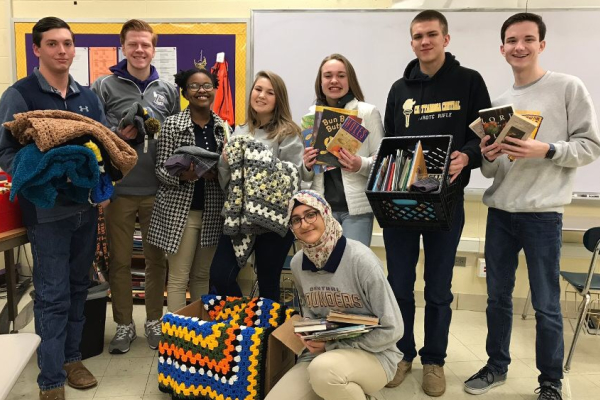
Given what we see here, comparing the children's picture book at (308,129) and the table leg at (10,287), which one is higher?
the children's picture book at (308,129)

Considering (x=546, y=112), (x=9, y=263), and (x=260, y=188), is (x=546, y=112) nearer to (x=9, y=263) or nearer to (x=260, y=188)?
(x=260, y=188)

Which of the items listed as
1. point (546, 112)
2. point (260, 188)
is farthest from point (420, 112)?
point (260, 188)

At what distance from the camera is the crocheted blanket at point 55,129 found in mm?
1792

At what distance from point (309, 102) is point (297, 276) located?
187 centimetres

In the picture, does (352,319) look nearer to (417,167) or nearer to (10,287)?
(417,167)

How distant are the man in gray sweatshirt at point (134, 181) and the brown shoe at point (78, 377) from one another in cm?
35

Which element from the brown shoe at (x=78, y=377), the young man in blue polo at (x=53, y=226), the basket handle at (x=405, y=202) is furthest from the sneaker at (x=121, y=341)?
the basket handle at (x=405, y=202)

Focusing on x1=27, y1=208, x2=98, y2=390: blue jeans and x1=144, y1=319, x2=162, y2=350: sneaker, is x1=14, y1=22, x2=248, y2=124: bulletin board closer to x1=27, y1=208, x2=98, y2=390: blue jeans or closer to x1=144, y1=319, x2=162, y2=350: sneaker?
x1=144, y1=319, x2=162, y2=350: sneaker

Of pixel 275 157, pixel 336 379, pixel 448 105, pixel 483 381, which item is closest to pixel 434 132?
pixel 448 105

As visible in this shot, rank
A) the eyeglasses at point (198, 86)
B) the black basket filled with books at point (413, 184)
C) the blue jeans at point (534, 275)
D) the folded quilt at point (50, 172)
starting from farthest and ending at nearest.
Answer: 1. the eyeglasses at point (198, 86)
2. the blue jeans at point (534, 275)
3. the black basket filled with books at point (413, 184)
4. the folded quilt at point (50, 172)

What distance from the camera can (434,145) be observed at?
6.70 ft

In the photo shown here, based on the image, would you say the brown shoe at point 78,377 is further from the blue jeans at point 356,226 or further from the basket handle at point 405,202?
the basket handle at point 405,202

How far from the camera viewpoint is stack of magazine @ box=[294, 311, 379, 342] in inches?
66.4

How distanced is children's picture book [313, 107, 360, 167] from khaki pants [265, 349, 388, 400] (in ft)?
A: 2.84
